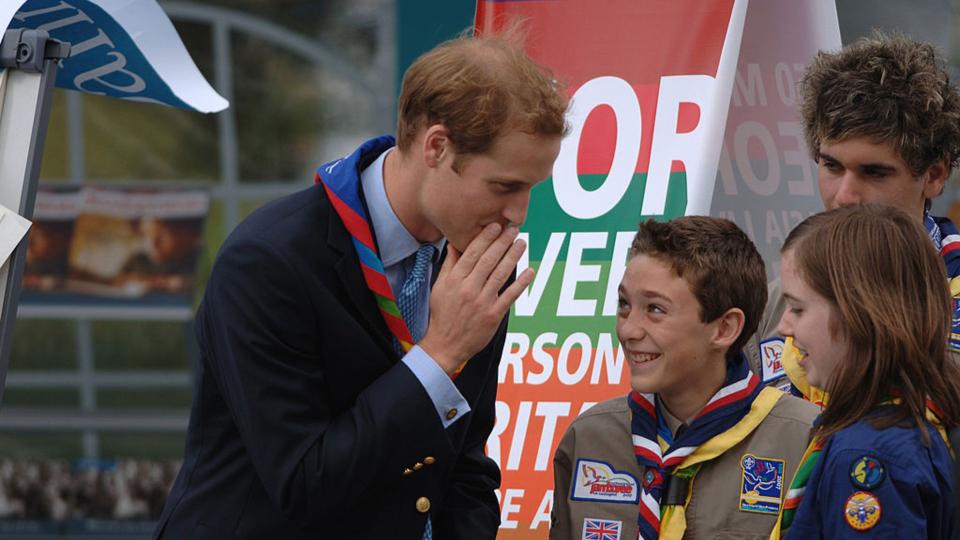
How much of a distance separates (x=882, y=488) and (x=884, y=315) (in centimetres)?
29

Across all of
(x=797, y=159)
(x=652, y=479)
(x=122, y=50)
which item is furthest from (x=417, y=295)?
(x=797, y=159)

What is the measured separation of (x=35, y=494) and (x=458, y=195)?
19.6ft

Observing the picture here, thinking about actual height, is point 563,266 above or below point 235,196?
below

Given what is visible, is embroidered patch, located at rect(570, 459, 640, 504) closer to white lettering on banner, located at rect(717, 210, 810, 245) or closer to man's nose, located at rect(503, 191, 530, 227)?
man's nose, located at rect(503, 191, 530, 227)

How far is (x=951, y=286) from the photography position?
2506mm

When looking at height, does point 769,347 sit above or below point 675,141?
below

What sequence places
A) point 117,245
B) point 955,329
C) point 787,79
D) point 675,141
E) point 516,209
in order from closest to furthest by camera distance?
1. point 516,209
2. point 955,329
3. point 675,141
4. point 787,79
5. point 117,245

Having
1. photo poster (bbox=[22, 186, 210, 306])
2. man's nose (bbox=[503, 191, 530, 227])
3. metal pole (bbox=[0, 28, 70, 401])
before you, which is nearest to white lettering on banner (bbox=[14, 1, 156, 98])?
metal pole (bbox=[0, 28, 70, 401])

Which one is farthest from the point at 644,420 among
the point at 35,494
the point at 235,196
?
the point at 35,494

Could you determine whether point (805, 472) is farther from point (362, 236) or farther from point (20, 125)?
point (20, 125)

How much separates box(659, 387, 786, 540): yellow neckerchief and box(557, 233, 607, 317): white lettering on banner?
664mm

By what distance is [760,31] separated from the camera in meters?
3.23

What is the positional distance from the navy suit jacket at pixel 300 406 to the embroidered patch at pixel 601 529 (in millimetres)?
496

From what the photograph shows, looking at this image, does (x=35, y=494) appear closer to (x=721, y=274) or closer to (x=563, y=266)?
(x=563, y=266)
